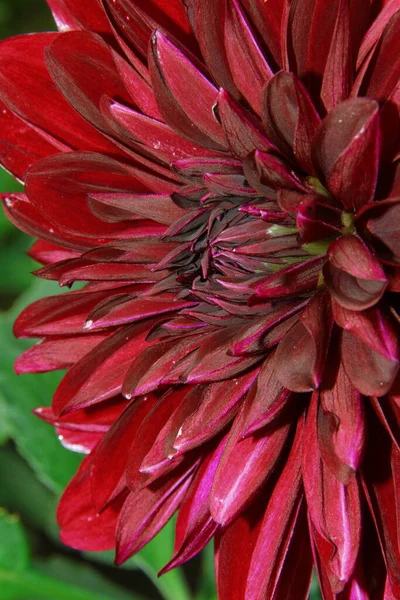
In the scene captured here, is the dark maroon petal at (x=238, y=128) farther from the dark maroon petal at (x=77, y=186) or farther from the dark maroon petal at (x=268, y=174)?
the dark maroon petal at (x=77, y=186)

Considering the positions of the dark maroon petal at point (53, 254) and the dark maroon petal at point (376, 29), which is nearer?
the dark maroon petal at point (376, 29)

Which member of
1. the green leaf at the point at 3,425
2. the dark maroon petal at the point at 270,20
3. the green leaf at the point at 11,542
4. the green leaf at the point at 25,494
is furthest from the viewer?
the green leaf at the point at 25,494

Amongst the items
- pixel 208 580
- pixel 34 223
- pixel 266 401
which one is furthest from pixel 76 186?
pixel 208 580

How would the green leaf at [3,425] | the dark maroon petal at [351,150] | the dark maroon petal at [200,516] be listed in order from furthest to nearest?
the green leaf at [3,425], the dark maroon petal at [200,516], the dark maroon petal at [351,150]

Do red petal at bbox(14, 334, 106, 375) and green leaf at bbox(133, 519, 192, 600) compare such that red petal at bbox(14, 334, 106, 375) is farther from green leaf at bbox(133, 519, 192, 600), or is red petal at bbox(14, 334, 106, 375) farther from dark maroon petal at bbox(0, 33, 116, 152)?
green leaf at bbox(133, 519, 192, 600)

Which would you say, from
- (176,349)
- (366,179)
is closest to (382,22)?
(366,179)

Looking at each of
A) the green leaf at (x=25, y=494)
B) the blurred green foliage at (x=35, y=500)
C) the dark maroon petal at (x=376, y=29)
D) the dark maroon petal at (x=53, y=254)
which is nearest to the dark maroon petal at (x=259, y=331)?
the dark maroon petal at (x=376, y=29)

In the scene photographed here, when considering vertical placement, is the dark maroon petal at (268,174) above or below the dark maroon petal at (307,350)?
above
